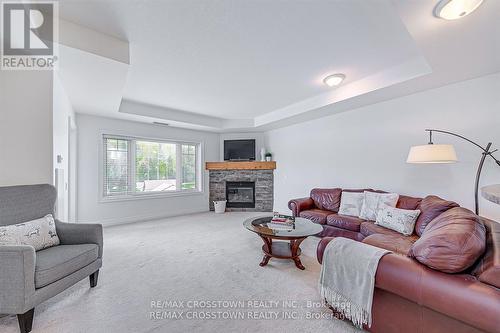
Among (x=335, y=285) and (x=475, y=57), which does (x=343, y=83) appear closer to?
(x=475, y=57)

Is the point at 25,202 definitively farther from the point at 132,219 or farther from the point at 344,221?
the point at 344,221

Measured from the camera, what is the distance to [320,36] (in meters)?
2.20

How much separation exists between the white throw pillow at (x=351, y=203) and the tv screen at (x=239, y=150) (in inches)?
115

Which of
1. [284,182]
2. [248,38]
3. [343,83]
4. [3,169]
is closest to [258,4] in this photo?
[248,38]

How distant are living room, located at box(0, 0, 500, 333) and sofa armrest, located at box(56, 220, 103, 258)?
0.02 m

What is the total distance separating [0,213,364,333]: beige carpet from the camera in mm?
1728

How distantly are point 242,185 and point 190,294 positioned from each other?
4293 mm

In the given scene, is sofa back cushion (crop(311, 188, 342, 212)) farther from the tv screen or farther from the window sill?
the window sill

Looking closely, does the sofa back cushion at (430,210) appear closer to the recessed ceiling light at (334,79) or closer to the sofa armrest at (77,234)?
the recessed ceiling light at (334,79)

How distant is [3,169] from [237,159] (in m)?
4.50

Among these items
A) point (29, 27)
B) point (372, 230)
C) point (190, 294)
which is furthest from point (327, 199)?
point (29, 27)

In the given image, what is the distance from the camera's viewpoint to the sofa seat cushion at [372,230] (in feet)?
9.14

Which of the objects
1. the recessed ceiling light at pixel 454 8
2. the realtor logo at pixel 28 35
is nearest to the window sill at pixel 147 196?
the realtor logo at pixel 28 35

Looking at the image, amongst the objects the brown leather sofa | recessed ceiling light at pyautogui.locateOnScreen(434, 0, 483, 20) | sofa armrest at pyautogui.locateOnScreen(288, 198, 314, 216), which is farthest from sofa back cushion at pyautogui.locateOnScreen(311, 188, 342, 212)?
recessed ceiling light at pyautogui.locateOnScreen(434, 0, 483, 20)
